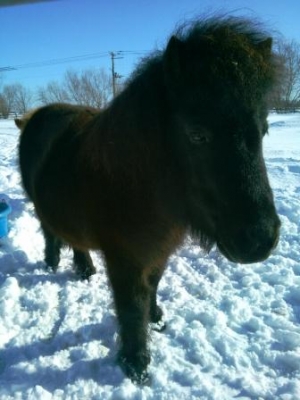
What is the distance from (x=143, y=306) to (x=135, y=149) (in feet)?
3.86

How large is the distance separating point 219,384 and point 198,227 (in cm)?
120

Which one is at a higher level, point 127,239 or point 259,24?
point 259,24

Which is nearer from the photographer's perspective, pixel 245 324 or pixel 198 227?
pixel 198 227

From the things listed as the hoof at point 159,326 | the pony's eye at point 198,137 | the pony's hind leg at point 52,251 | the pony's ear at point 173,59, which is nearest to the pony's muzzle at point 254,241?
the pony's eye at point 198,137

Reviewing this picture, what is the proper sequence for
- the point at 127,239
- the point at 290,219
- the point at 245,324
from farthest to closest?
1. the point at 290,219
2. the point at 245,324
3. the point at 127,239

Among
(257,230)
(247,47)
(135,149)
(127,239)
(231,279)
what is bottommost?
(231,279)

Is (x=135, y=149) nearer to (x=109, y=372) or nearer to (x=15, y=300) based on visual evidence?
(x=109, y=372)

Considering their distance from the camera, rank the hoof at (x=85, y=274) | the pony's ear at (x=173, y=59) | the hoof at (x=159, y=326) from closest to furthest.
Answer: the pony's ear at (x=173, y=59), the hoof at (x=159, y=326), the hoof at (x=85, y=274)

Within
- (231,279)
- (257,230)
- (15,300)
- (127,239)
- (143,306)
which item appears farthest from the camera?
(231,279)

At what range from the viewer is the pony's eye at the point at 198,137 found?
1.74m

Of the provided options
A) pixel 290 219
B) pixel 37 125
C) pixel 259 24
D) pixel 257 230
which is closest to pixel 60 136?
pixel 37 125

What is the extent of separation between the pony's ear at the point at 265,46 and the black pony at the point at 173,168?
13 millimetres

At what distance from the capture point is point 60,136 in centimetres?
320

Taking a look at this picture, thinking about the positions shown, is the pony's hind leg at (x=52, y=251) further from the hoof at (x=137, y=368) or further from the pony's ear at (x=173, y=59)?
the pony's ear at (x=173, y=59)
